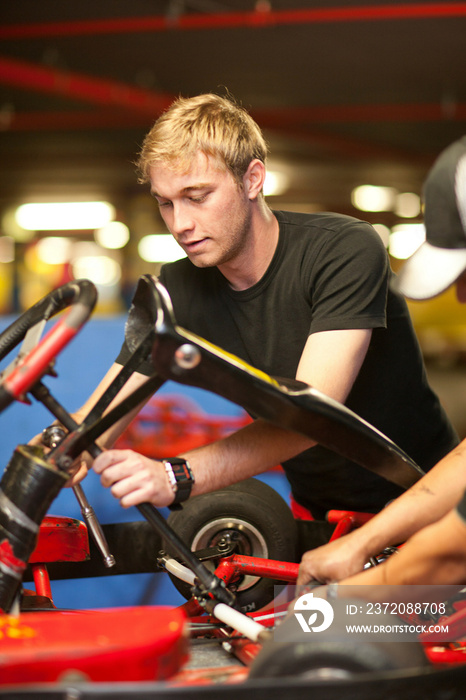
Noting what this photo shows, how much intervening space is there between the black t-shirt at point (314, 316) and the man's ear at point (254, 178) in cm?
10

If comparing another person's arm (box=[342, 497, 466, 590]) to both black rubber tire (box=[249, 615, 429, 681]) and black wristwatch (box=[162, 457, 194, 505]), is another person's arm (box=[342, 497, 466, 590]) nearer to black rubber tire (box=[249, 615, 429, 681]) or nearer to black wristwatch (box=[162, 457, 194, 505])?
black rubber tire (box=[249, 615, 429, 681])

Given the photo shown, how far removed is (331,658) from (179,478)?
1.18 ft

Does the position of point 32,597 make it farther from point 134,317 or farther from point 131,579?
point 131,579

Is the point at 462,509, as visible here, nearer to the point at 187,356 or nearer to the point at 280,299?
the point at 187,356

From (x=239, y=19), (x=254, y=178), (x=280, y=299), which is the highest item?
(x=239, y=19)

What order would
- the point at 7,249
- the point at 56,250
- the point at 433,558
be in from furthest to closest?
the point at 56,250 → the point at 7,249 → the point at 433,558

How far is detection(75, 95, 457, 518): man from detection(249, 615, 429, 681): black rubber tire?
0.35 meters

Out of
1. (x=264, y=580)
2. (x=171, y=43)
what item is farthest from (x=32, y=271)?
(x=264, y=580)

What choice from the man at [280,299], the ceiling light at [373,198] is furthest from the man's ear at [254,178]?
the ceiling light at [373,198]

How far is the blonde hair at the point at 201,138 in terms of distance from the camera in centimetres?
141

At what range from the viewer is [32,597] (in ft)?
4.48

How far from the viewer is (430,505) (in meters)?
1.07

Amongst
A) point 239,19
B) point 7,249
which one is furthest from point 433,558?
point 7,249

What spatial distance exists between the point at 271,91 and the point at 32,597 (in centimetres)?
636
